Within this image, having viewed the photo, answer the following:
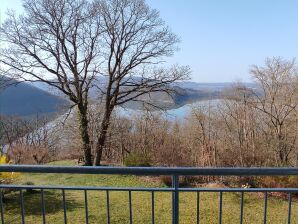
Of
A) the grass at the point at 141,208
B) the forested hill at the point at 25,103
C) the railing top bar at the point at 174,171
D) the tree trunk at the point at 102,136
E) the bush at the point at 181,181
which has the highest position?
the railing top bar at the point at 174,171

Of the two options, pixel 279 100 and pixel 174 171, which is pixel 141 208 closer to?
pixel 174 171

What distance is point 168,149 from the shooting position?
20688 millimetres

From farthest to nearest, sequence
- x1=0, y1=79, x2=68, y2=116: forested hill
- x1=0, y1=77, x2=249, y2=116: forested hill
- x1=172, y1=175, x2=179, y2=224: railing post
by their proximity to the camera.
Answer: x1=0, y1=79, x2=68, y2=116: forested hill < x1=0, y1=77, x2=249, y2=116: forested hill < x1=172, y1=175, x2=179, y2=224: railing post

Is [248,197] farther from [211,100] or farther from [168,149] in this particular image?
[211,100]

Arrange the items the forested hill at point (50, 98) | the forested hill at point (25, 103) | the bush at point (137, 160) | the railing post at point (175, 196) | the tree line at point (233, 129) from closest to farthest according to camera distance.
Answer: the railing post at point (175, 196), the bush at point (137, 160), the tree line at point (233, 129), the forested hill at point (50, 98), the forested hill at point (25, 103)

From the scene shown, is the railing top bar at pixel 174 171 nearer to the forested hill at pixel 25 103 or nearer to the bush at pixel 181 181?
the bush at pixel 181 181

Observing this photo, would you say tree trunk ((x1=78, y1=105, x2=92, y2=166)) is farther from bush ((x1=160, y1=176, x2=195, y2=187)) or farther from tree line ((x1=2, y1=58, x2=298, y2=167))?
bush ((x1=160, y1=176, x2=195, y2=187))

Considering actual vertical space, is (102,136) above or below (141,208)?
above

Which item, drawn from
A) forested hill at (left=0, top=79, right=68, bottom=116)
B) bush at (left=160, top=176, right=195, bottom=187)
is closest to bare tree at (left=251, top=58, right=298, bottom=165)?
bush at (left=160, top=176, right=195, bottom=187)

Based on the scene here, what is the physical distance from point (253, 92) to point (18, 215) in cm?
1727

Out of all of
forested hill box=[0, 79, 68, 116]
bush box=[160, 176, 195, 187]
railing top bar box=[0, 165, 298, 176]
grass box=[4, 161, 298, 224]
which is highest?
railing top bar box=[0, 165, 298, 176]

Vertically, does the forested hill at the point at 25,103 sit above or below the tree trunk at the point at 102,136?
above

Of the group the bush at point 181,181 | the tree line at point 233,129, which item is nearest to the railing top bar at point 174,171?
the bush at point 181,181

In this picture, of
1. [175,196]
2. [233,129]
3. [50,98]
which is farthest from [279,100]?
[175,196]
